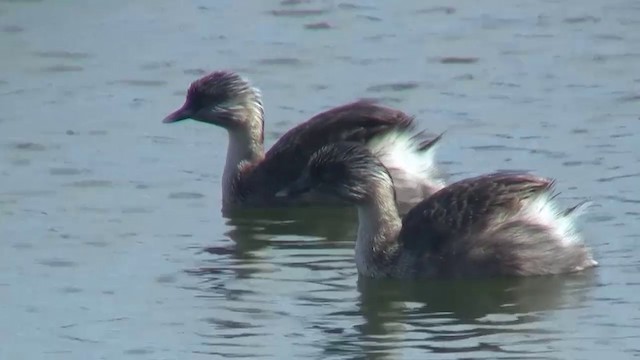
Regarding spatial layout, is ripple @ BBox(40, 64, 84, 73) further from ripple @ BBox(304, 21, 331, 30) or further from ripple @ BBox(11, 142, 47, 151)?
ripple @ BBox(11, 142, 47, 151)

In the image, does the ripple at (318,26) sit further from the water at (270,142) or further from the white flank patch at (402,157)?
the white flank patch at (402,157)

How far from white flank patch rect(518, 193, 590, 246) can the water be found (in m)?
0.27

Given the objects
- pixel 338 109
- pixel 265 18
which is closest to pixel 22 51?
pixel 265 18

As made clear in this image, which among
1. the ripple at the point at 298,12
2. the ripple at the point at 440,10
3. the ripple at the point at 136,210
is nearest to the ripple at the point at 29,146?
the ripple at the point at 136,210

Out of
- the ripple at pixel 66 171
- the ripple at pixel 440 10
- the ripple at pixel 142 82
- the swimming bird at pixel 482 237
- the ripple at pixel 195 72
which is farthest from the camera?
the ripple at pixel 440 10

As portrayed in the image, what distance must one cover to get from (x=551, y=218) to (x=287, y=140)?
326cm

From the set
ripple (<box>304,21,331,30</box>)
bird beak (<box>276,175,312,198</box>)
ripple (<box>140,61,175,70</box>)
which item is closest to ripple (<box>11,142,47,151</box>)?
ripple (<box>140,61,175,70</box>)

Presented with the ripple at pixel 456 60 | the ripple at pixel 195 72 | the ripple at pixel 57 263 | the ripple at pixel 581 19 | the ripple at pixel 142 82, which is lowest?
the ripple at pixel 142 82

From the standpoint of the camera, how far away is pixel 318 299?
14336mm

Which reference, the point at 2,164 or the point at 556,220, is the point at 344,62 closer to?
the point at 2,164

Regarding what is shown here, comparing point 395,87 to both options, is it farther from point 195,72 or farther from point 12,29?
point 12,29

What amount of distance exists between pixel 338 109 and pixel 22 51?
18.3ft

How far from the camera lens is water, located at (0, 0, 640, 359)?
13656 millimetres

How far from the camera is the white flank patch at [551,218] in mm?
14836
